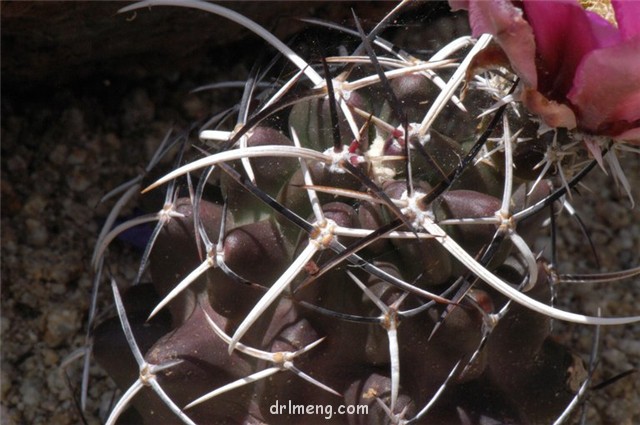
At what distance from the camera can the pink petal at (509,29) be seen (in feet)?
2.27

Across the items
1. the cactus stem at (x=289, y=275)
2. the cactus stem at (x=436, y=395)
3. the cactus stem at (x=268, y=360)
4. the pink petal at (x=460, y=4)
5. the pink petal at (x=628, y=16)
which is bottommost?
the cactus stem at (x=436, y=395)

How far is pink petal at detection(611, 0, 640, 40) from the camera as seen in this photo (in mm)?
683

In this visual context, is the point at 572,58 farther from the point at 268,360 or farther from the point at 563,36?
the point at 268,360

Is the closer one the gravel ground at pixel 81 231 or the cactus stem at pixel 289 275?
the cactus stem at pixel 289 275

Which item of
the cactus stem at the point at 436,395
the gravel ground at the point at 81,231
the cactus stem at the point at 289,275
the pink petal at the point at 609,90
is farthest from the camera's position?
the gravel ground at the point at 81,231

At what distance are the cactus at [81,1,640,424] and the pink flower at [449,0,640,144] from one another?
0.12 feet

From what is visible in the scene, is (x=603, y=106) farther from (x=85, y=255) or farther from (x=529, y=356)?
(x=85, y=255)

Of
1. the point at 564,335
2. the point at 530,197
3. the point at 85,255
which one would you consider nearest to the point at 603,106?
the point at 530,197

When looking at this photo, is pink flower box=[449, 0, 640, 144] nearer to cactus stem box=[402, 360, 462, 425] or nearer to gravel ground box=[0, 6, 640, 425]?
cactus stem box=[402, 360, 462, 425]

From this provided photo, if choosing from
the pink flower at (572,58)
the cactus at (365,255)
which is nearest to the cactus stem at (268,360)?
the cactus at (365,255)

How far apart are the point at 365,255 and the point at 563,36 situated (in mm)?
299

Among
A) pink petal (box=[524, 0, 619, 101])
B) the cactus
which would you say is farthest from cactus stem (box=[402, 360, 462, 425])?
pink petal (box=[524, 0, 619, 101])

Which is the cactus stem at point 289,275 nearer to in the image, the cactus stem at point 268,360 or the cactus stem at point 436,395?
the cactus stem at point 268,360

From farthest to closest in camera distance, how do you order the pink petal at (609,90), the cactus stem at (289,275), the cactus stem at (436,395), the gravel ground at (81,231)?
the gravel ground at (81,231) < the cactus stem at (436,395) < the cactus stem at (289,275) < the pink petal at (609,90)
